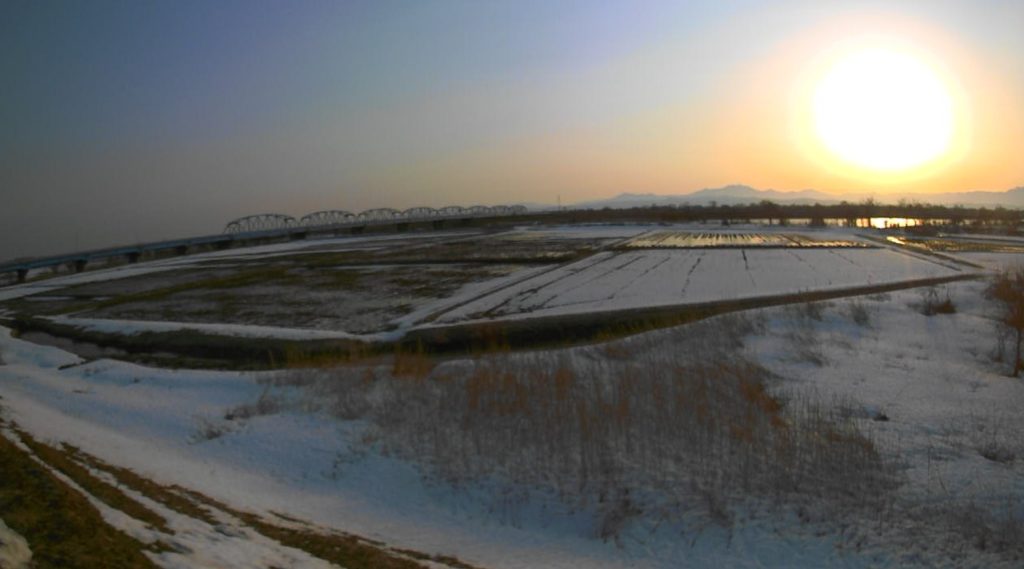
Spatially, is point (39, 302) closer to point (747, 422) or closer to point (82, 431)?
point (82, 431)

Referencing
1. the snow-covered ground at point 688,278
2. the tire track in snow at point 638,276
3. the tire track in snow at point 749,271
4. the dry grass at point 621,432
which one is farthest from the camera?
the tire track in snow at point 749,271

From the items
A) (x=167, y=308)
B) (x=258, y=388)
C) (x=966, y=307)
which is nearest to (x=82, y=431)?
(x=258, y=388)

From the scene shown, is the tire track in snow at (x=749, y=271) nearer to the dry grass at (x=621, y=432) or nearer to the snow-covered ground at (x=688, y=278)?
the snow-covered ground at (x=688, y=278)

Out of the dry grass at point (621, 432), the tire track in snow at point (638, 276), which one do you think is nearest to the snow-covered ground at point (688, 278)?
the tire track in snow at point (638, 276)

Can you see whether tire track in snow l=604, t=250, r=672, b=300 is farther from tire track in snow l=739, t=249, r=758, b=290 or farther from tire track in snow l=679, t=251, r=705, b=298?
tire track in snow l=739, t=249, r=758, b=290

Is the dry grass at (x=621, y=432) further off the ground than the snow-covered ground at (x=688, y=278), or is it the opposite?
the snow-covered ground at (x=688, y=278)

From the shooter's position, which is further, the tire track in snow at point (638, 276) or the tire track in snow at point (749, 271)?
the tire track in snow at point (749, 271)

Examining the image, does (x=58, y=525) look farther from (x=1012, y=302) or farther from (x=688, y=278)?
(x=688, y=278)
